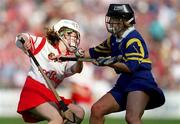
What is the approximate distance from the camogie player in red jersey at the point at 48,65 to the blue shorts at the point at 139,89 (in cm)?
56

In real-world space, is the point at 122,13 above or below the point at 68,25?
above

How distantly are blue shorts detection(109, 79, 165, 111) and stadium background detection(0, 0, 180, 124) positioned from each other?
8.00 metres

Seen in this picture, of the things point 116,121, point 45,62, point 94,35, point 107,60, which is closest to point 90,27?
point 94,35

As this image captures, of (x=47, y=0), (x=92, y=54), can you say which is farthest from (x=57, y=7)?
(x=92, y=54)

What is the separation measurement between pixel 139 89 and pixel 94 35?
29.9 feet

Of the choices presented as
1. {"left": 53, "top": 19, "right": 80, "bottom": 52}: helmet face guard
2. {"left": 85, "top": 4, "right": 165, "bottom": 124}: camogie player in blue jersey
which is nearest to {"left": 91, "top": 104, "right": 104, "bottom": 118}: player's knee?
{"left": 85, "top": 4, "right": 165, "bottom": 124}: camogie player in blue jersey

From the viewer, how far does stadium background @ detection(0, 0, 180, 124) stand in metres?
18.0

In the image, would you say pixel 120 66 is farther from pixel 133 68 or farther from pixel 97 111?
pixel 97 111

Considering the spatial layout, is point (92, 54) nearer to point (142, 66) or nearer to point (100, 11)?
point (142, 66)

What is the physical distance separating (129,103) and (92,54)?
0.98 metres

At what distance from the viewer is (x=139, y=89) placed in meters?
9.41

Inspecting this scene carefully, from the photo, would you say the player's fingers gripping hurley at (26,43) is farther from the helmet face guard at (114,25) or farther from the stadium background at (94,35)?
the stadium background at (94,35)

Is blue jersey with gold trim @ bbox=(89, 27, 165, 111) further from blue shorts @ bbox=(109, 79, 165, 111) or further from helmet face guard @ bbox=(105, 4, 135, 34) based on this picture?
helmet face guard @ bbox=(105, 4, 135, 34)

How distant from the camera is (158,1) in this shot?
62.4 ft
